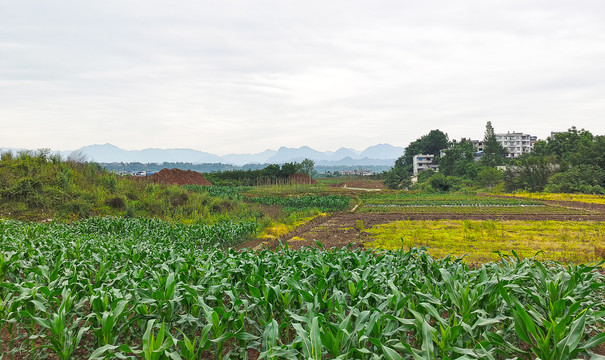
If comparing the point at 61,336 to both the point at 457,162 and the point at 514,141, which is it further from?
the point at 514,141

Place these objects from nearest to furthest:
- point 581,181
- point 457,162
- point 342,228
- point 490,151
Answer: point 342,228 → point 581,181 → point 457,162 → point 490,151

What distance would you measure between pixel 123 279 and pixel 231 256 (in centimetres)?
151

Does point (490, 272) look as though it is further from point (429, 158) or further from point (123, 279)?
point (429, 158)

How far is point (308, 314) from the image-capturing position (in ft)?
9.39

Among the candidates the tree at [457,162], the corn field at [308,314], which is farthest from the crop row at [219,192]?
the tree at [457,162]

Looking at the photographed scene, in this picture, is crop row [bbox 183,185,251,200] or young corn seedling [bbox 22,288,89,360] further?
crop row [bbox 183,185,251,200]

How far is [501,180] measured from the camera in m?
48.5

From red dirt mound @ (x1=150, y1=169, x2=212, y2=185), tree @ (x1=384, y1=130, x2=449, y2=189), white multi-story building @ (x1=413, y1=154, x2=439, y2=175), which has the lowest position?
red dirt mound @ (x1=150, y1=169, x2=212, y2=185)

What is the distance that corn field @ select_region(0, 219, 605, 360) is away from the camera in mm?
2506

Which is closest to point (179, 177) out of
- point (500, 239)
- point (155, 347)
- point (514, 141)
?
point (500, 239)

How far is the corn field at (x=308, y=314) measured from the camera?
8.22ft

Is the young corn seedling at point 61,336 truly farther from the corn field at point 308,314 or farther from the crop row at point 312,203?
the crop row at point 312,203

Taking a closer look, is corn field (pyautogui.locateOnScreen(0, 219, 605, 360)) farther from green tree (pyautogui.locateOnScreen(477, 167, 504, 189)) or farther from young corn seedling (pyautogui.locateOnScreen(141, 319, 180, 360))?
green tree (pyautogui.locateOnScreen(477, 167, 504, 189))

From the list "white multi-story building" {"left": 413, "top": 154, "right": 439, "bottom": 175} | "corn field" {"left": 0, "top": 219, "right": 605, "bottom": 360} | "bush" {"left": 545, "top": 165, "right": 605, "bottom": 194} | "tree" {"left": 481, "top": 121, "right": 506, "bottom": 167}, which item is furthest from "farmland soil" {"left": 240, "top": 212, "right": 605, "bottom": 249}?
"white multi-story building" {"left": 413, "top": 154, "right": 439, "bottom": 175}
